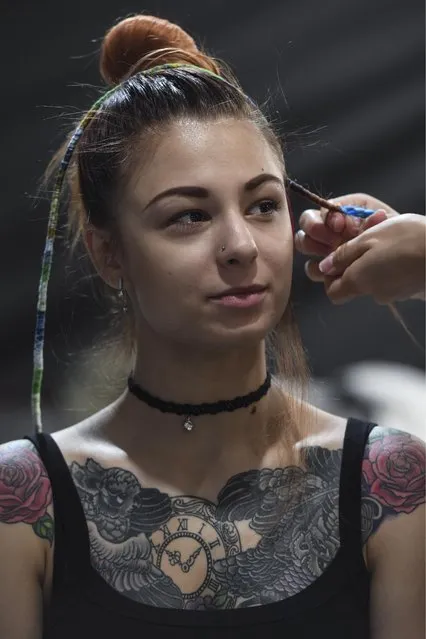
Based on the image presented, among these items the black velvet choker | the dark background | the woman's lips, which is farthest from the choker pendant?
the dark background

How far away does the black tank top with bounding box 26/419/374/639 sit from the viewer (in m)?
1.54

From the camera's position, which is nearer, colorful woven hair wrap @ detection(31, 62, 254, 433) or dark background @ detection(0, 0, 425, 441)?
colorful woven hair wrap @ detection(31, 62, 254, 433)

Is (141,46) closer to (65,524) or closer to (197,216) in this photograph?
(197,216)

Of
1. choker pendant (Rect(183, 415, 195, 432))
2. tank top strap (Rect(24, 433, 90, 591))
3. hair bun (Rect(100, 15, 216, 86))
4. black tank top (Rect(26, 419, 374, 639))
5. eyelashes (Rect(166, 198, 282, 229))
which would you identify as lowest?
black tank top (Rect(26, 419, 374, 639))

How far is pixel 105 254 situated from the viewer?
173 cm

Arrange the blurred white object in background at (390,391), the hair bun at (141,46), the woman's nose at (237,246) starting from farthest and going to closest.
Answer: the blurred white object in background at (390,391) → the hair bun at (141,46) → the woman's nose at (237,246)

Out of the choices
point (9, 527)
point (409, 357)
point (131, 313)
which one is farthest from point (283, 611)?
point (409, 357)

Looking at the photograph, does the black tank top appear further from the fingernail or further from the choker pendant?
the fingernail

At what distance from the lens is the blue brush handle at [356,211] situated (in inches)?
67.1

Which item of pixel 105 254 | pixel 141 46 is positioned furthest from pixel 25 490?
pixel 141 46

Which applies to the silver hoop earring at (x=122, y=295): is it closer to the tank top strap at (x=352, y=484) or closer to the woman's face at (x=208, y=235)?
the woman's face at (x=208, y=235)

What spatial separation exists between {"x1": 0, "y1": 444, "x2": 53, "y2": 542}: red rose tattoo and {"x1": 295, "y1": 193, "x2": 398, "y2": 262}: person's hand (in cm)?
52

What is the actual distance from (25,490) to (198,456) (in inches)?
10.2

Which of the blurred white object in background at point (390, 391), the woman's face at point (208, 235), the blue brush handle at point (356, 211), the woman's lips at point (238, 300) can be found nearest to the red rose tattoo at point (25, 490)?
the woman's face at point (208, 235)
